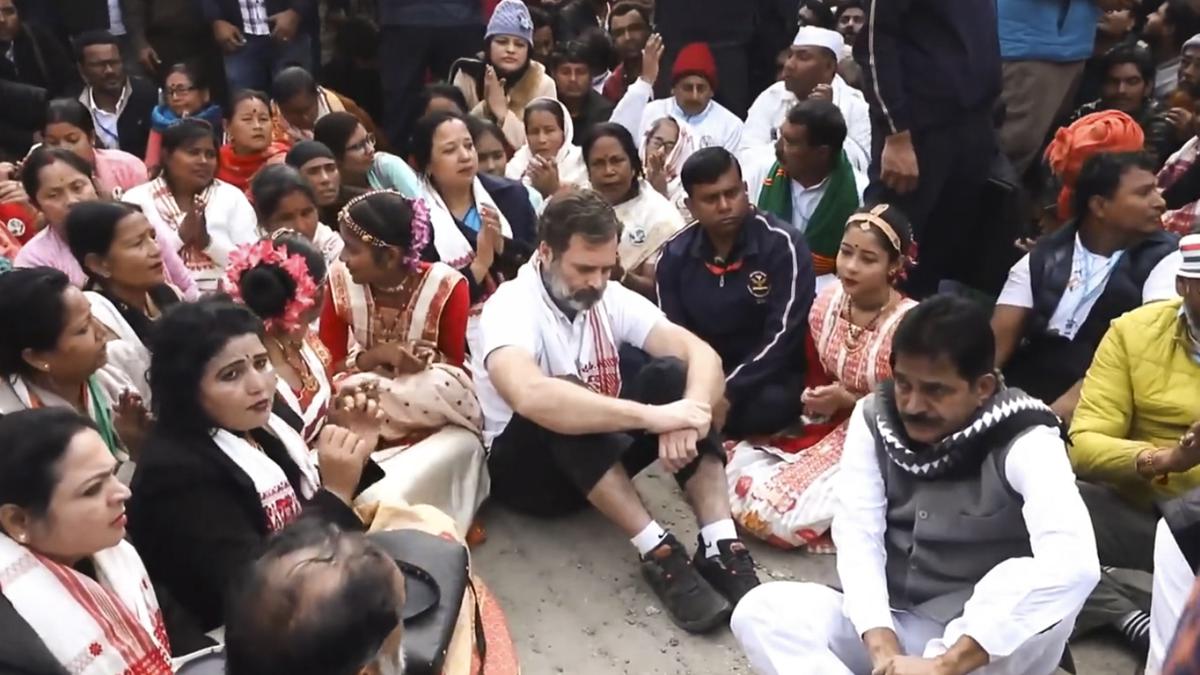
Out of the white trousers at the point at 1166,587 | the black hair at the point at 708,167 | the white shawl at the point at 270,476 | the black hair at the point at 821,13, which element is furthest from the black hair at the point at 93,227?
the black hair at the point at 821,13

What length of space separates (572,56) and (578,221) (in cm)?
328

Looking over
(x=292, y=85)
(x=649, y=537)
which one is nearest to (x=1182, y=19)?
(x=292, y=85)

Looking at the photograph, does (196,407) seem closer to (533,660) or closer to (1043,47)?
(533,660)

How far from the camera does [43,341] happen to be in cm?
266

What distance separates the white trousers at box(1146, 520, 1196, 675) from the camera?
222cm

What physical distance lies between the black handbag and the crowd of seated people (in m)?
0.04

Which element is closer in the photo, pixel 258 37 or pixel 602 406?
pixel 602 406

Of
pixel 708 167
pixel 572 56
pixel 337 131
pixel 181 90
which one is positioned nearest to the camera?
pixel 708 167

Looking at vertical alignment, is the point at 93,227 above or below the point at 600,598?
above

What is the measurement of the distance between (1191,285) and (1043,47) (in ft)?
8.10

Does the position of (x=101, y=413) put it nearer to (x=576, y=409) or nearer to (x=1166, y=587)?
(x=576, y=409)

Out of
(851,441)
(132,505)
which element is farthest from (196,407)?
(851,441)

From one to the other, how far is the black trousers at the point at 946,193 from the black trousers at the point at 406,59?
2.93m

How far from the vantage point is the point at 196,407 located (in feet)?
7.97
